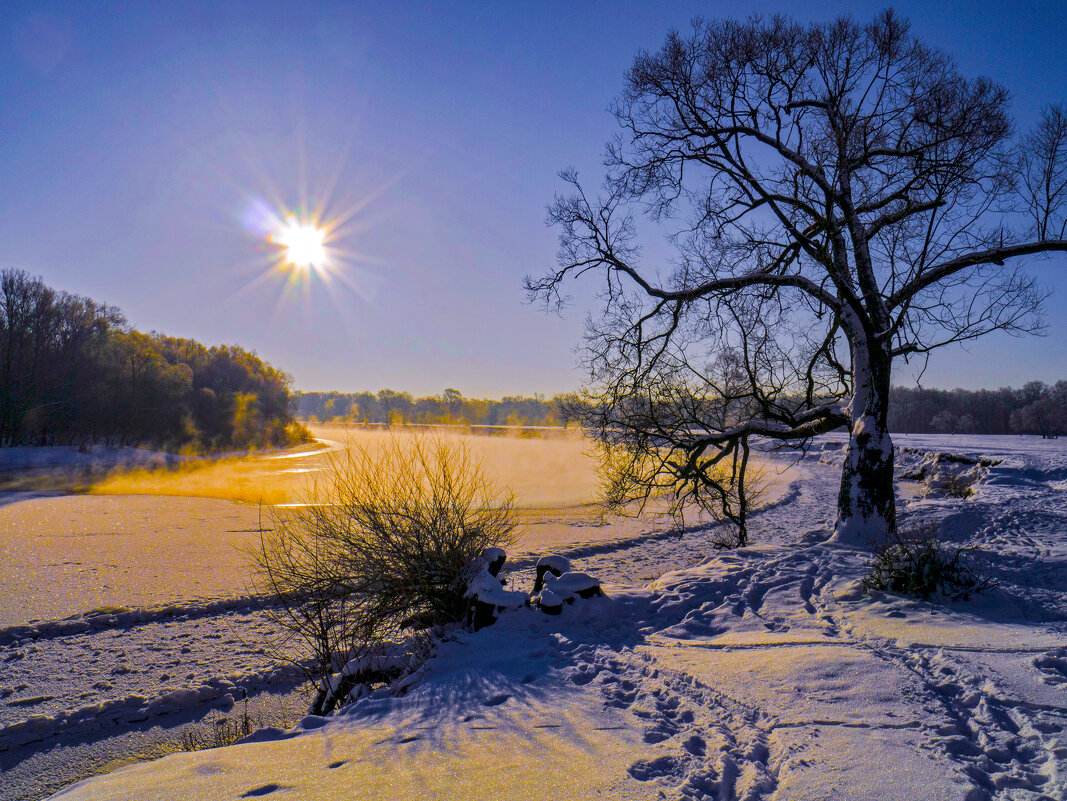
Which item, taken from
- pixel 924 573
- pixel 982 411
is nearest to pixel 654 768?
pixel 924 573

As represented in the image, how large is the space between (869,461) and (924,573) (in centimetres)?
273

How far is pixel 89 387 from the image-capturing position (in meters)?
37.3

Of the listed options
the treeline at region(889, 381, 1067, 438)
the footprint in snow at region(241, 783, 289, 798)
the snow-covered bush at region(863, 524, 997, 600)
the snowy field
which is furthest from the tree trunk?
the treeline at region(889, 381, 1067, 438)

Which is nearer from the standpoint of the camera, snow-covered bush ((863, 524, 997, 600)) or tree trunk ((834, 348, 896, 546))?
snow-covered bush ((863, 524, 997, 600))

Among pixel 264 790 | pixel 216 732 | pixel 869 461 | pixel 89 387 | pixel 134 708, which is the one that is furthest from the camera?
pixel 89 387

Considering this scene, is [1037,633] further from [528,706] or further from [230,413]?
[230,413]

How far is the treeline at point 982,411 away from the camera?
210 feet

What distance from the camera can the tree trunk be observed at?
333 inches

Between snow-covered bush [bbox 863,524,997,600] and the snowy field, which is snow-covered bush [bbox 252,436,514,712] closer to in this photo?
the snowy field

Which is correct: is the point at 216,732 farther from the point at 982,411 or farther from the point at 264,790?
the point at 982,411

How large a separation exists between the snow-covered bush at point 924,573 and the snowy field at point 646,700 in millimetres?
239

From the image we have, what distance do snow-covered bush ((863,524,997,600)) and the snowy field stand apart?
0.24 metres

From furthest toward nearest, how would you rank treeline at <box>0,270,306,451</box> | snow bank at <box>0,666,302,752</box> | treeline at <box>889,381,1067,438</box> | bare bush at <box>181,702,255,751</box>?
treeline at <box>889,381,1067,438</box> → treeline at <box>0,270,306,451</box> → snow bank at <box>0,666,302,752</box> → bare bush at <box>181,702,255,751</box>

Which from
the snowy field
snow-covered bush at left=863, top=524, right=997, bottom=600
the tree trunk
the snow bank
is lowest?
the snow bank
